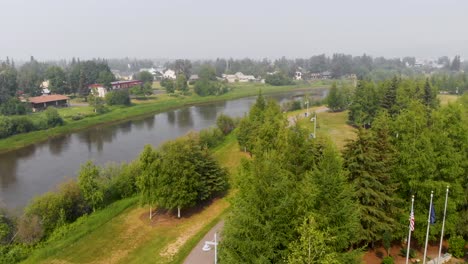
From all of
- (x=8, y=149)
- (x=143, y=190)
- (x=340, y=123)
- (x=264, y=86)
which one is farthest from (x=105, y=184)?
(x=264, y=86)

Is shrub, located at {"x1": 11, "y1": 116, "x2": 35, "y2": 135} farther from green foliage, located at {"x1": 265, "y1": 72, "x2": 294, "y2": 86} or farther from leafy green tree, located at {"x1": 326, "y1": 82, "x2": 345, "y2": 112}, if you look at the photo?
green foliage, located at {"x1": 265, "y1": 72, "x2": 294, "y2": 86}

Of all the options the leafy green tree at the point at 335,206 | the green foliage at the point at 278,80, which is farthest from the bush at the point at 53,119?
the green foliage at the point at 278,80

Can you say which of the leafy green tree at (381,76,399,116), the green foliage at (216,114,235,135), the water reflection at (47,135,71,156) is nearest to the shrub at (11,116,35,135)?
the water reflection at (47,135,71,156)

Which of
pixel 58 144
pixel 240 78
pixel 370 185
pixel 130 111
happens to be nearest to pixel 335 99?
pixel 130 111

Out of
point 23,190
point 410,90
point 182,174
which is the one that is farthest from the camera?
point 410,90

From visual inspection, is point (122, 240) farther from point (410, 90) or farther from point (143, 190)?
point (410, 90)

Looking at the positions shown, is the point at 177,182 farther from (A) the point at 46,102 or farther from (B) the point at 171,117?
(A) the point at 46,102
